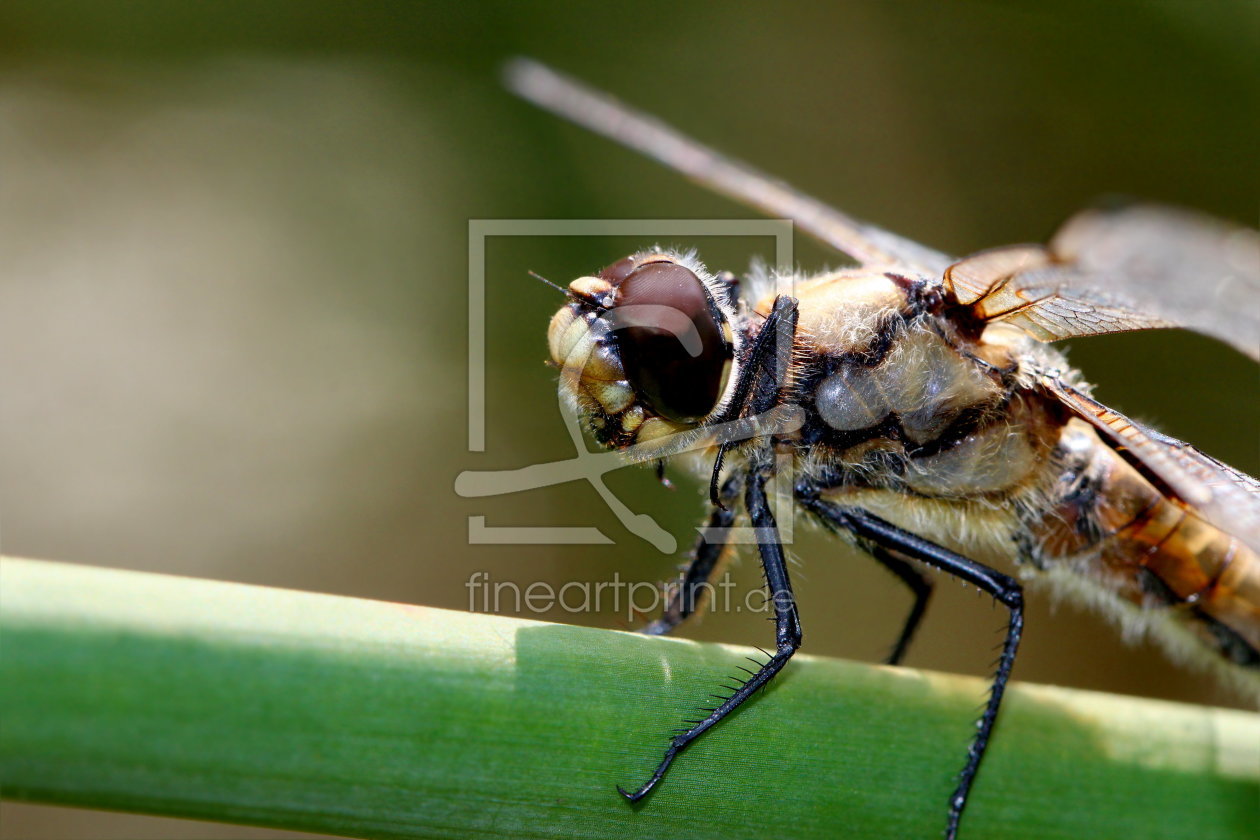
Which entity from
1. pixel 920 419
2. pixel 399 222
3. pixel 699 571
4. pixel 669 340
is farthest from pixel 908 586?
pixel 399 222

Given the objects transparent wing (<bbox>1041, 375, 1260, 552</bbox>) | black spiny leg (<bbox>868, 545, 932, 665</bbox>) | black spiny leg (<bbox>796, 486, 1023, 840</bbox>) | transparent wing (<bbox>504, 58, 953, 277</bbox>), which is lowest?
black spiny leg (<bbox>868, 545, 932, 665</bbox>)

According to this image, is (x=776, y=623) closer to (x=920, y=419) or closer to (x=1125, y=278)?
(x=920, y=419)

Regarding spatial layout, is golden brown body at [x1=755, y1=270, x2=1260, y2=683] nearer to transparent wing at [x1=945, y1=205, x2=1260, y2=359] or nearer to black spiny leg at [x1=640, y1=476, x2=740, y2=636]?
transparent wing at [x1=945, y1=205, x2=1260, y2=359]

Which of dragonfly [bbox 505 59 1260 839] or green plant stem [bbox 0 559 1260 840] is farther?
dragonfly [bbox 505 59 1260 839]

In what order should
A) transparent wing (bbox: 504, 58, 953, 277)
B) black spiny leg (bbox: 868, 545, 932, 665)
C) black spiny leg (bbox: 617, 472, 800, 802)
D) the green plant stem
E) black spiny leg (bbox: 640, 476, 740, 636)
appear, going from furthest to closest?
transparent wing (bbox: 504, 58, 953, 277)
black spiny leg (bbox: 868, 545, 932, 665)
black spiny leg (bbox: 640, 476, 740, 636)
black spiny leg (bbox: 617, 472, 800, 802)
the green plant stem

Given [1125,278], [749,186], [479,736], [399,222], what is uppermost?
[399,222]

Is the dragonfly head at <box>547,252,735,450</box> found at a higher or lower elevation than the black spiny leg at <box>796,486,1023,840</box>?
higher

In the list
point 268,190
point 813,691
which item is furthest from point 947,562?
point 268,190

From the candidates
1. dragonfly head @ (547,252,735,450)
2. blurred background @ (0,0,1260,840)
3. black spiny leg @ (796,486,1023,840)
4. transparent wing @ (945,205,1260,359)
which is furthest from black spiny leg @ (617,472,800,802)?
blurred background @ (0,0,1260,840)
